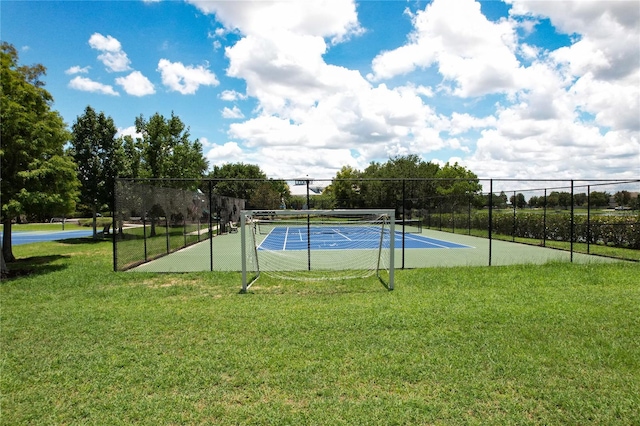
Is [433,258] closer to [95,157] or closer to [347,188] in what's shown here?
[95,157]

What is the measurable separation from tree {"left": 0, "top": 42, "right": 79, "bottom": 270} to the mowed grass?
2813mm

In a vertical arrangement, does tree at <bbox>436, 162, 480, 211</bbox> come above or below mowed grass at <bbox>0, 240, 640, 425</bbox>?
above

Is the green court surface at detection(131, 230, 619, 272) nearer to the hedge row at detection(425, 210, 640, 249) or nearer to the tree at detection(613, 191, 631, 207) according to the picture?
the hedge row at detection(425, 210, 640, 249)

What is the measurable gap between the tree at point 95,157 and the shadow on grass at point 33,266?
23.4ft

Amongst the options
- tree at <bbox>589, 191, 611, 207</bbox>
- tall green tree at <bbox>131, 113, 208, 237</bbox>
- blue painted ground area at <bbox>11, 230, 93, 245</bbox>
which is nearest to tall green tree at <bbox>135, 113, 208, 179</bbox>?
tall green tree at <bbox>131, 113, 208, 237</bbox>

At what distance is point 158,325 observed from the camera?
5.33m

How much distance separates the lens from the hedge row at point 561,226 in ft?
48.1

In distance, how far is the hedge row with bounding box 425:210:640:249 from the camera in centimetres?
1465

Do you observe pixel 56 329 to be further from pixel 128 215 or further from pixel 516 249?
Answer: pixel 516 249

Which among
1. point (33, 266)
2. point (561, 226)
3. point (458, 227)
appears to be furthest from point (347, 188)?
point (33, 266)

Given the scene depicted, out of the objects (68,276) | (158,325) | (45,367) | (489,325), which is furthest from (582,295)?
(68,276)

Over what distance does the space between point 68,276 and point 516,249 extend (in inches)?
608

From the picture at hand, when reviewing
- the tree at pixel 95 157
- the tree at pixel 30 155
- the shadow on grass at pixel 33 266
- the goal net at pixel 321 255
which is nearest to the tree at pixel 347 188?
the goal net at pixel 321 255

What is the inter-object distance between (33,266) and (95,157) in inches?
418
